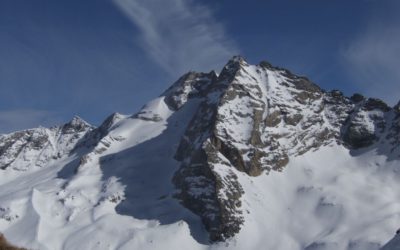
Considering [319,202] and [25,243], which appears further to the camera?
[319,202]

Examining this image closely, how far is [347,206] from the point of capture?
193 meters

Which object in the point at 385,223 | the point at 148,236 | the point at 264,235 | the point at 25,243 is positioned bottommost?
the point at 25,243

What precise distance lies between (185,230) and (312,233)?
35.8 m

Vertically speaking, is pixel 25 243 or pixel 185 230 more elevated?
pixel 185 230

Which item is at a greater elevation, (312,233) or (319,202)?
(319,202)

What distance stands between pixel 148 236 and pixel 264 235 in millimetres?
32576

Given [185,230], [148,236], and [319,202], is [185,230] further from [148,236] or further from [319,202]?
[319,202]

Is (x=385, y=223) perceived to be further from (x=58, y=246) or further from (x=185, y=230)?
(x=58, y=246)

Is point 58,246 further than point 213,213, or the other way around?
point 213,213

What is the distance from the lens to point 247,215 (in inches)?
7608

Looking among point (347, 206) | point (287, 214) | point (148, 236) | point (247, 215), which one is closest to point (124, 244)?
point (148, 236)

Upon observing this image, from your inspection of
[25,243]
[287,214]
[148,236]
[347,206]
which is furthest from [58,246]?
[347,206]

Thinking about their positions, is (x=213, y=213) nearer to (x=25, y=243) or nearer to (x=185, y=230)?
(x=185, y=230)

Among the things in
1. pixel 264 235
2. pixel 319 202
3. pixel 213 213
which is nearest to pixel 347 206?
pixel 319 202
